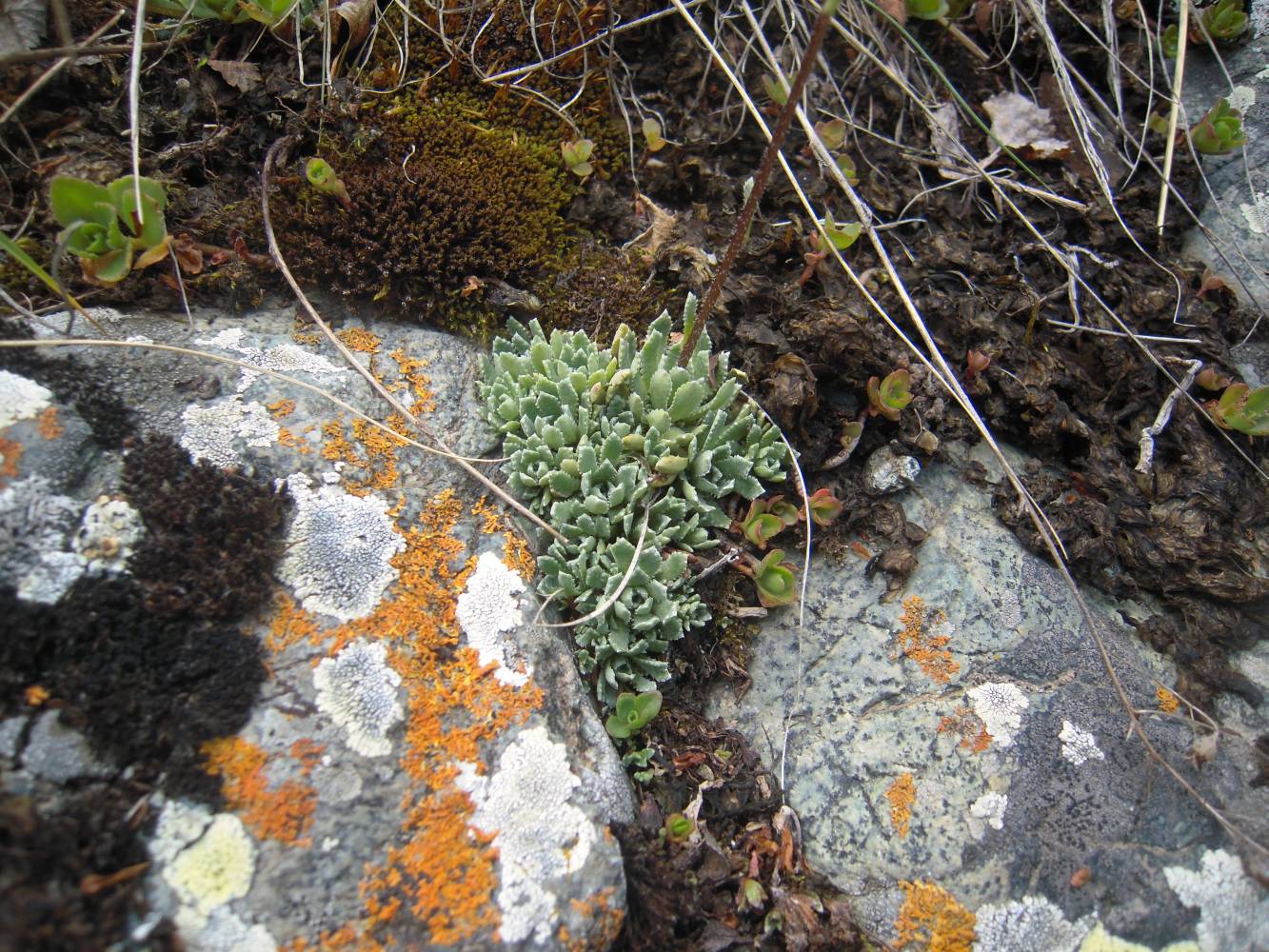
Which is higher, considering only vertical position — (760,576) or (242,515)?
(242,515)

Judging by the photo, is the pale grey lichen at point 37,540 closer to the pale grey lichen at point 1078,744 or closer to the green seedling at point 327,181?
the green seedling at point 327,181

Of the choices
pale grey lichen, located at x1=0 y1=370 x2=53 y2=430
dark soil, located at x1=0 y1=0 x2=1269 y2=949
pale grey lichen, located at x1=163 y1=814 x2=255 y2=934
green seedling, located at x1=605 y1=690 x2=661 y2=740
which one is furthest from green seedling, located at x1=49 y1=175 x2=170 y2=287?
green seedling, located at x1=605 y1=690 x2=661 y2=740

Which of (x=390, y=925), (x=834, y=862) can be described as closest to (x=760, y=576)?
(x=834, y=862)

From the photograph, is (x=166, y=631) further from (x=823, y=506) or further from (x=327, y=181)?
(x=823, y=506)

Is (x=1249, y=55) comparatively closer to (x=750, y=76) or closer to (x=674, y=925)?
(x=750, y=76)

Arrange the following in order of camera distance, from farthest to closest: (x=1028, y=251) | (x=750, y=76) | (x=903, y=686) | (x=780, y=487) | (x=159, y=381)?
(x=750, y=76) → (x=1028, y=251) → (x=780, y=487) → (x=903, y=686) → (x=159, y=381)

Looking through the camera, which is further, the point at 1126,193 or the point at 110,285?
the point at 1126,193

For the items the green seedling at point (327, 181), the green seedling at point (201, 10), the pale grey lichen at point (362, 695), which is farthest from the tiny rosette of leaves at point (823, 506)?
the green seedling at point (201, 10)
